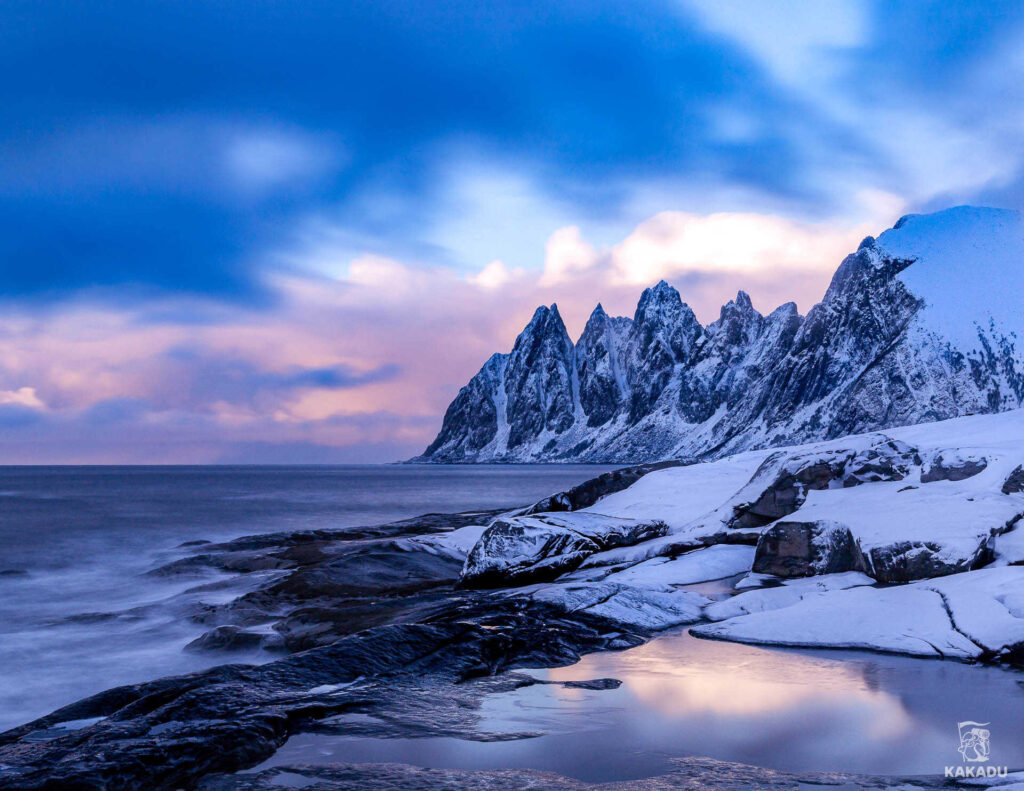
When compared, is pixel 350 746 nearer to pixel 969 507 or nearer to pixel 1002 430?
pixel 969 507

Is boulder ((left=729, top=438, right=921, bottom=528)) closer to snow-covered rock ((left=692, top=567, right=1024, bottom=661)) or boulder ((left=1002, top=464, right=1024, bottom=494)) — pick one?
boulder ((left=1002, top=464, right=1024, bottom=494))

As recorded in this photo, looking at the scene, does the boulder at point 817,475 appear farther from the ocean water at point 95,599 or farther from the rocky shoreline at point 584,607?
the ocean water at point 95,599

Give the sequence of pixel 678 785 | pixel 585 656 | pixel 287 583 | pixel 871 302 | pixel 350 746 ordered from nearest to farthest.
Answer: pixel 678 785 < pixel 350 746 < pixel 585 656 < pixel 287 583 < pixel 871 302

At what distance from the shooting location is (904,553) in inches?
392

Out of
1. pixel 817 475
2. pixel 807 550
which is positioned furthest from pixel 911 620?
pixel 817 475

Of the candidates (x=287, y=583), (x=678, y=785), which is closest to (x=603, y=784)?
(x=678, y=785)

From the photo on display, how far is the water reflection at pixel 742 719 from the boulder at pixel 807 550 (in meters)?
3.15

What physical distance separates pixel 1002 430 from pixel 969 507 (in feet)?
17.8

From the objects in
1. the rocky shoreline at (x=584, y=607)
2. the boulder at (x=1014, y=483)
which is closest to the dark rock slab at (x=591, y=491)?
the rocky shoreline at (x=584, y=607)

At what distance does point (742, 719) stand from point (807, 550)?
6073 millimetres

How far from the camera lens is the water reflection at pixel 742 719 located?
5.15m

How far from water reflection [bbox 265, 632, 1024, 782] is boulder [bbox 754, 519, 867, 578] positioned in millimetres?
3149

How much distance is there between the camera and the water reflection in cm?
515

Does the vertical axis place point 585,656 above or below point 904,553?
below
